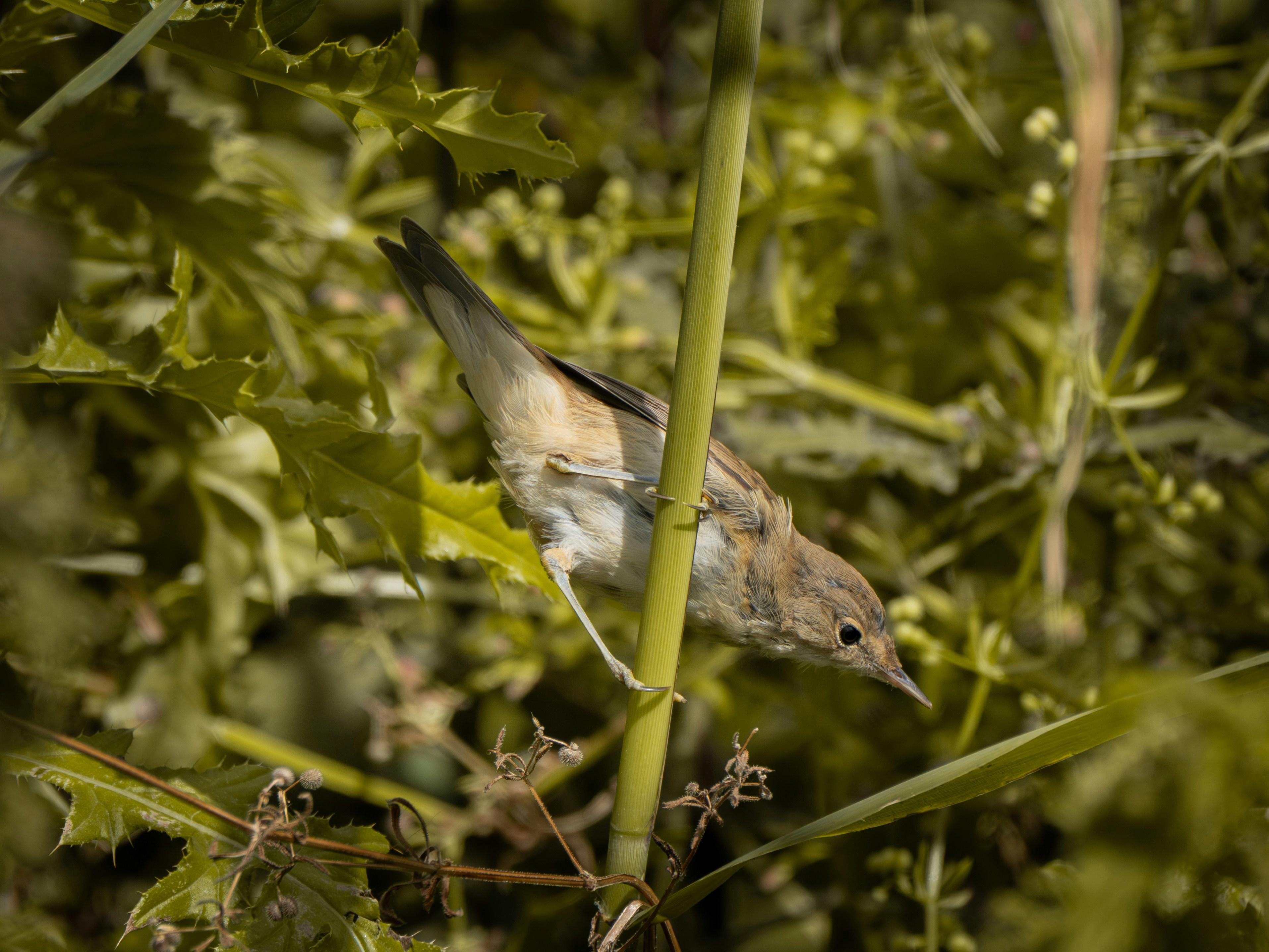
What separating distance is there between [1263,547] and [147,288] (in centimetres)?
255

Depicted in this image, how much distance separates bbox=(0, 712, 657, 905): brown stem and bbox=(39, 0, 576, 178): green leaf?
2.69ft

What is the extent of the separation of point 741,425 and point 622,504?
61 cm

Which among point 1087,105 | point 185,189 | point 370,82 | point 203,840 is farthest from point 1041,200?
point 203,840

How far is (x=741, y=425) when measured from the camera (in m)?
2.22

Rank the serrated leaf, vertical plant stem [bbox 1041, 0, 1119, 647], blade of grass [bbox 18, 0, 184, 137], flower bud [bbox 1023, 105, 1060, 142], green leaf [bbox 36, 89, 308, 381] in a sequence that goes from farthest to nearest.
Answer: flower bud [bbox 1023, 105, 1060, 142]
green leaf [bbox 36, 89, 308, 381]
vertical plant stem [bbox 1041, 0, 1119, 647]
the serrated leaf
blade of grass [bbox 18, 0, 184, 137]

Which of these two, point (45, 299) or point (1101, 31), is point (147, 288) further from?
point (1101, 31)

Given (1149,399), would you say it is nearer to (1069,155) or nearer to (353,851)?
(1069,155)

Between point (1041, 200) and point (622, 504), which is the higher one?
point (1041, 200)

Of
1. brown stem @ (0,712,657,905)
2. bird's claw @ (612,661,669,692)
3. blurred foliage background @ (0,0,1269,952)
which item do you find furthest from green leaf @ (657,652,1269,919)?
blurred foliage background @ (0,0,1269,952)

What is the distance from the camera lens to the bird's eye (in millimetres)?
1728

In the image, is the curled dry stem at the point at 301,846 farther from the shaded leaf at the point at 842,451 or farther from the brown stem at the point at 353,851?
the shaded leaf at the point at 842,451

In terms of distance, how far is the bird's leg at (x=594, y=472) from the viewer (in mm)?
1664

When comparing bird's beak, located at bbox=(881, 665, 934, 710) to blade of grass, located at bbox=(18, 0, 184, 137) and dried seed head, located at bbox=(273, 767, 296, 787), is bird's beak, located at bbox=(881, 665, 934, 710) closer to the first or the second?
dried seed head, located at bbox=(273, 767, 296, 787)

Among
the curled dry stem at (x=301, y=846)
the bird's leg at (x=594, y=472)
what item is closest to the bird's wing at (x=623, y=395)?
the bird's leg at (x=594, y=472)
